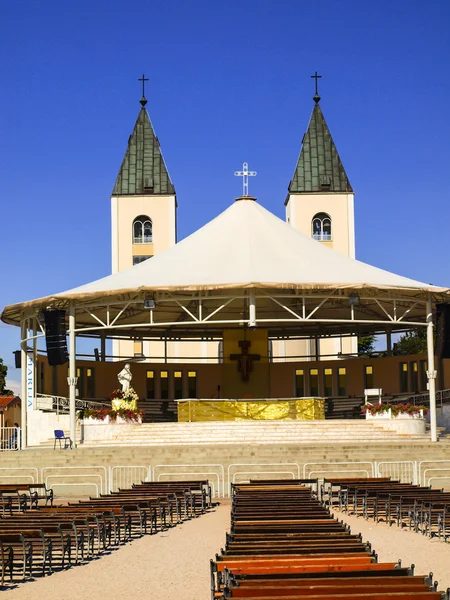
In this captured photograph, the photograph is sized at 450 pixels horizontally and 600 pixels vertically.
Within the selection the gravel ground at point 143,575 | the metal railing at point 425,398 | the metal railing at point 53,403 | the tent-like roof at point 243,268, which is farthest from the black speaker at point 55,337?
the gravel ground at point 143,575

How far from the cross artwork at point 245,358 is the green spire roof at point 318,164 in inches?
984

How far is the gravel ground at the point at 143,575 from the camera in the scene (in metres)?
10.7

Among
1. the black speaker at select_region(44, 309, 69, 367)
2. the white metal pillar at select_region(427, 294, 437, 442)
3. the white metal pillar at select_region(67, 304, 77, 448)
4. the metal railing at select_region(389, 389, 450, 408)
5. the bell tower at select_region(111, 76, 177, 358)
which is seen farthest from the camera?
the bell tower at select_region(111, 76, 177, 358)

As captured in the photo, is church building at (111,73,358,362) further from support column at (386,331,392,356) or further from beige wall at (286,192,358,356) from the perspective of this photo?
support column at (386,331,392,356)

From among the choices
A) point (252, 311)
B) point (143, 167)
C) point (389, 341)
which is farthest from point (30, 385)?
point (143, 167)

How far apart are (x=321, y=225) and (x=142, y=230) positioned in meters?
11.1

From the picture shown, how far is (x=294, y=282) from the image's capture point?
3117cm

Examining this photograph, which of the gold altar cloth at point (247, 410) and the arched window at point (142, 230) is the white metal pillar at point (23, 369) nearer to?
the gold altar cloth at point (247, 410)

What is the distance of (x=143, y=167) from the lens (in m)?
67.1

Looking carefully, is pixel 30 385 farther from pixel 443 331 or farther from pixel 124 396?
pixel 443 331

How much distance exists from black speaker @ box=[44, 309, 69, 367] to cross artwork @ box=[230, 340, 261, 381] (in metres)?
10.8

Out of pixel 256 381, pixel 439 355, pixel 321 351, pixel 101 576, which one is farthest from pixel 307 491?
pixel 321 351

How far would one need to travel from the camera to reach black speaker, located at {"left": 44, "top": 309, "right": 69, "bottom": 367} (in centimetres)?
3231

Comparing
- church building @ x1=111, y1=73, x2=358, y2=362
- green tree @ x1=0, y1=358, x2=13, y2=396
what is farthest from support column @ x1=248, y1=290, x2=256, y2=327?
green tree @ x1=0, y1=358, x2=13, y2=396
